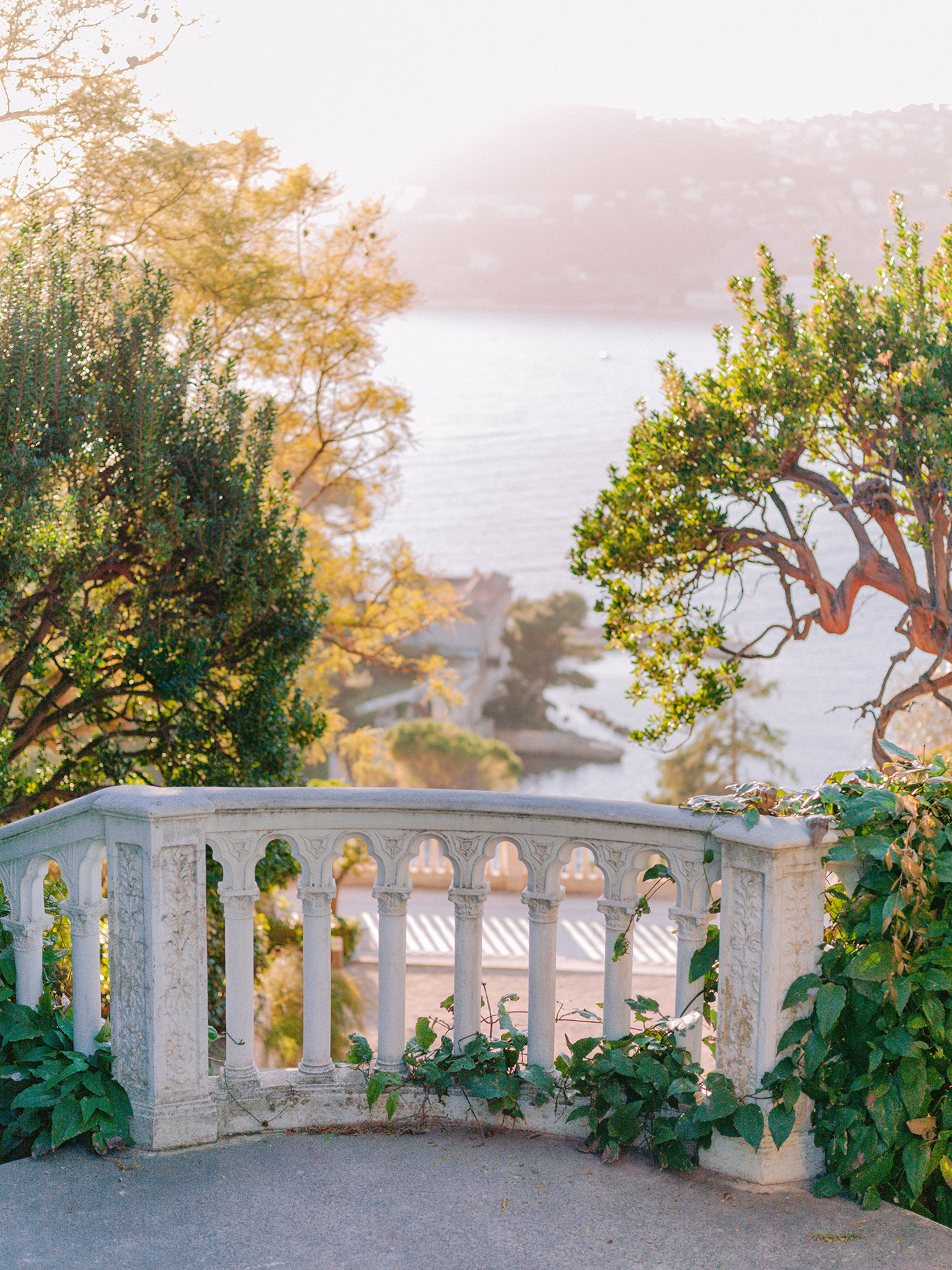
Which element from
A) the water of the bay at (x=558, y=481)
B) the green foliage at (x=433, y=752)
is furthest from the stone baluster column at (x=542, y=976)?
the water of the bay at (x=558, y=481)

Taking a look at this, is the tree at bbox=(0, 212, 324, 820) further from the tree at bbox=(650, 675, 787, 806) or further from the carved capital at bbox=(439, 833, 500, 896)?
the tree at bbox=(650, 675, 787, 806)

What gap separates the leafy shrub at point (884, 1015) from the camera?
8.76ft

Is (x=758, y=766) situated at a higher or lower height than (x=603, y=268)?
lower

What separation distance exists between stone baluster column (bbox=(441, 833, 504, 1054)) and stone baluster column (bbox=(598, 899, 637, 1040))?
1.12ft

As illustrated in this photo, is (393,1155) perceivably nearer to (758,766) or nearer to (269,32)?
(269,32)

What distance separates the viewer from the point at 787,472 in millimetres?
6121

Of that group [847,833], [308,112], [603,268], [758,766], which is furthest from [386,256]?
[603,268]

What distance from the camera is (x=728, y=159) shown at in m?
60.8

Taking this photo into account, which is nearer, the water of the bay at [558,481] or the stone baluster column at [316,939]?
the stone baluster column at [316,939]

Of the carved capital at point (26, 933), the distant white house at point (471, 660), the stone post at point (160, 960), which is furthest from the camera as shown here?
the distant white house at point (471, 660)

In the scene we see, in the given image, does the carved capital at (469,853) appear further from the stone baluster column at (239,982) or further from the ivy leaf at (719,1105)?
the ivy leaf at (719,1105)

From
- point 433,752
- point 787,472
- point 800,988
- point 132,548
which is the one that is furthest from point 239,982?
point 433,752

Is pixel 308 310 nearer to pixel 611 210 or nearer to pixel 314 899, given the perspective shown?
pixel 314 899

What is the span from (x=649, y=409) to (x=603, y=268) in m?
71.5
